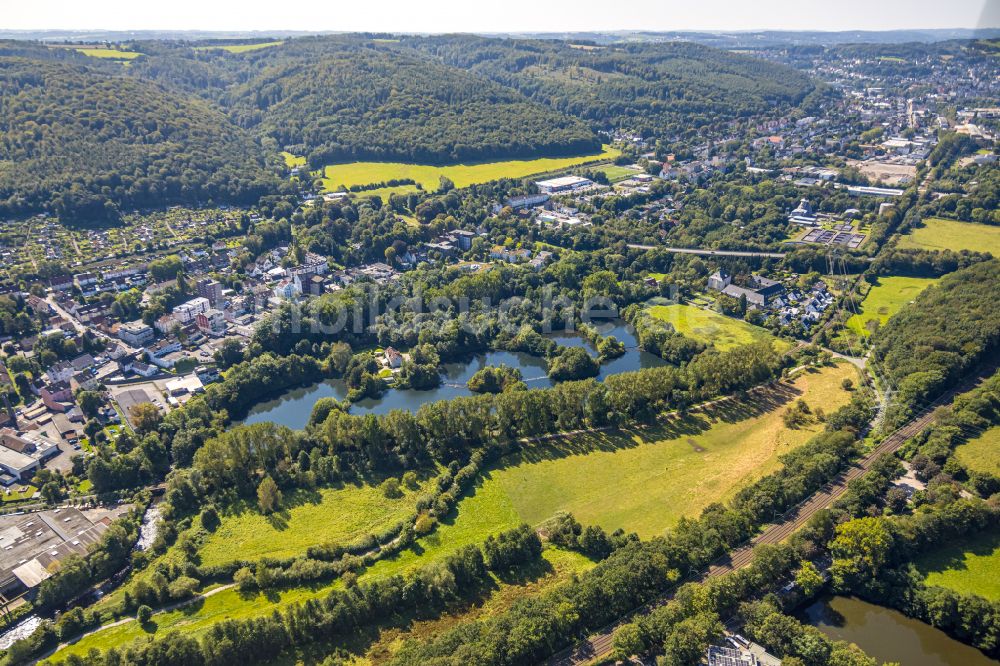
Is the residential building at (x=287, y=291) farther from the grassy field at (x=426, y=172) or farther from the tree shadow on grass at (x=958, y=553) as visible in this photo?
the tree shadow on grass at (x=958, y=553)

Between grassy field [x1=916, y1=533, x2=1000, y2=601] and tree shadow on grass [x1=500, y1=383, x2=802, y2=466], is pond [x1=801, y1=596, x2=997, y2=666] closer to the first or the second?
grassy field [x1=916, y1=533, x2=1000, y2=601]

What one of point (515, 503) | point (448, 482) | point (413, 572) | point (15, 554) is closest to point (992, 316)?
point (515, 503)

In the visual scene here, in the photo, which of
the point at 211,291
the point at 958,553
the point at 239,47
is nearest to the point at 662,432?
the point at 958,553

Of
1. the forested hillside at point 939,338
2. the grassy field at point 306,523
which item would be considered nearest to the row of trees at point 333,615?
the grassy field at point 306,523

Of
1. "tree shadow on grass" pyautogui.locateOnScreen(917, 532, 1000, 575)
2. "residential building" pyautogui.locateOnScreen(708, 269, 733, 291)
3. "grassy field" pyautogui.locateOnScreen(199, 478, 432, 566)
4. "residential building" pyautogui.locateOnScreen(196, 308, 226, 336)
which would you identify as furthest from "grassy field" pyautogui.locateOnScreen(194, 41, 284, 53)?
"tree shadow on grass" pyautogui.locateOnScreen(917, 532, 1000, 575)

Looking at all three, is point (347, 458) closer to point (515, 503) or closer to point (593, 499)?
point (515, 503)
